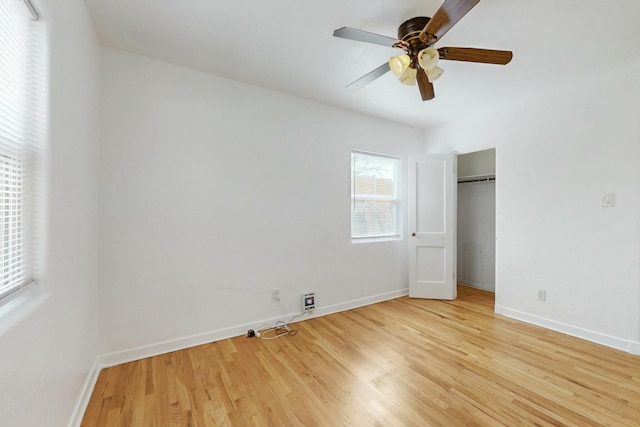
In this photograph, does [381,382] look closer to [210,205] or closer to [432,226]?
[210,205]

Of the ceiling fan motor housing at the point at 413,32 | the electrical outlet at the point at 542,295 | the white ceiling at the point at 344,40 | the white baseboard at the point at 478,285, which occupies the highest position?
the white ceiling at the point at 344,40

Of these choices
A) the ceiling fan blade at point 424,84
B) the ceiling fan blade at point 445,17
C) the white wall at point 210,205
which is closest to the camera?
the ceiling fan blade at point 445,17

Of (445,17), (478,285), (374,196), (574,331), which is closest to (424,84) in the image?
(445,17)

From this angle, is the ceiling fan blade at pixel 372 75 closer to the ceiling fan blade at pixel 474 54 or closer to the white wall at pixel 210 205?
the ceiling fan blade at pixel 474 54

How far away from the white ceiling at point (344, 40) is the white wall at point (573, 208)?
337 mm

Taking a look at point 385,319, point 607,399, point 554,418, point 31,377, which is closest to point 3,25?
point 31,377

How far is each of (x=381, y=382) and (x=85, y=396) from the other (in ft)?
6.35

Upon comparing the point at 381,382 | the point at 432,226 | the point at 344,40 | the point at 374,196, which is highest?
the point at 344,40

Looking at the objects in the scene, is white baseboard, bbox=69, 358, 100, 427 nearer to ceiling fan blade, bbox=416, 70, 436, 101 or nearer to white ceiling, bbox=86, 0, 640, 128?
white ceiling, bbox=86, 0, 640, 128

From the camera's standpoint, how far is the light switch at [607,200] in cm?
246

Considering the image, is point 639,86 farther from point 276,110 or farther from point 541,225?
point 276,110

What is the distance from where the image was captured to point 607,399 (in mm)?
1710

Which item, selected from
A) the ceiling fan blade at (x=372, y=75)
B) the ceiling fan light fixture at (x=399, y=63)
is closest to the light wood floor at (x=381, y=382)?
the ceiling fan light fixture at (x=399, y=63)

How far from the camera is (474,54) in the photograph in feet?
5.63
